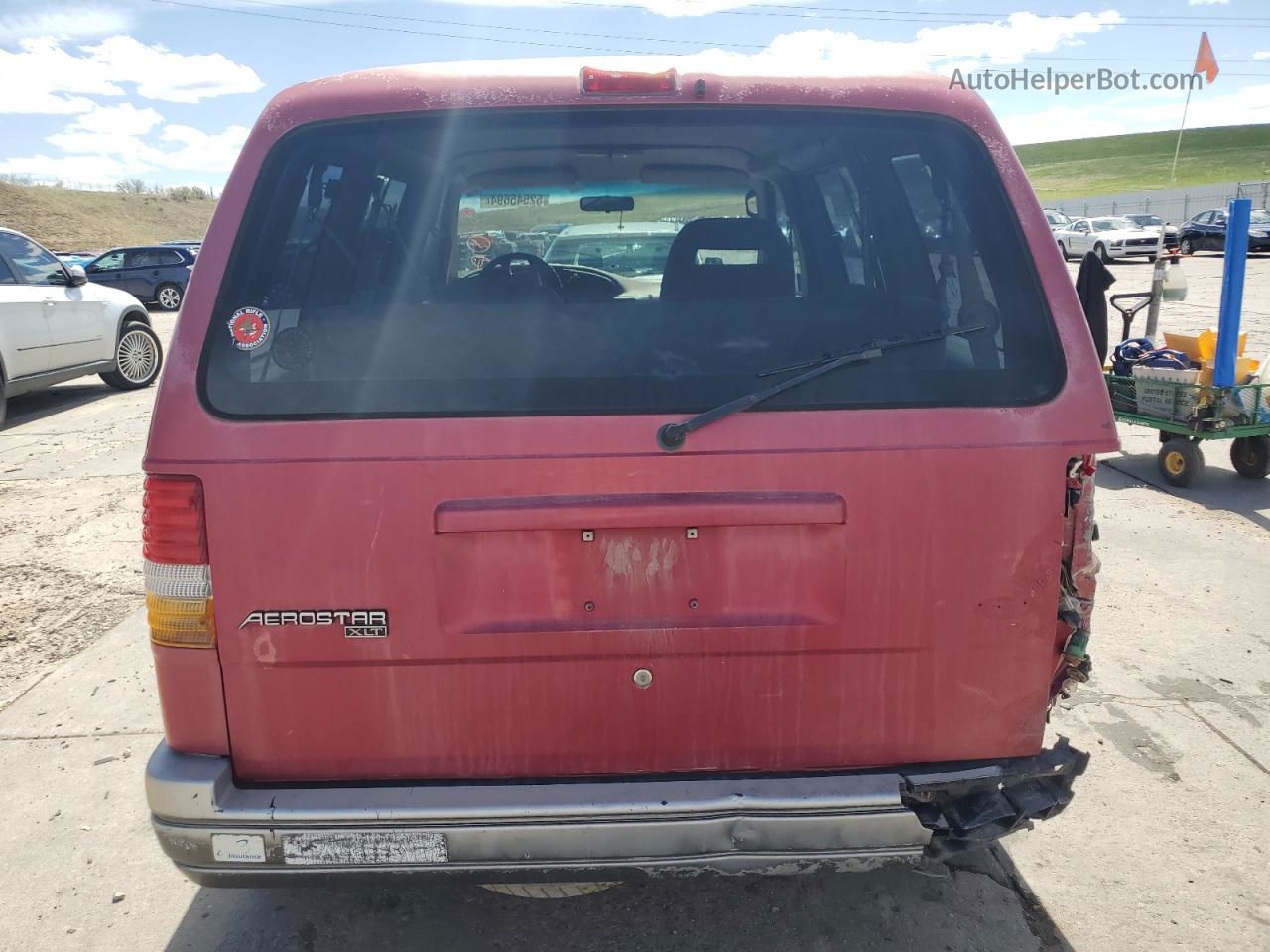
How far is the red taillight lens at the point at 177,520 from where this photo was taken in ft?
6.48

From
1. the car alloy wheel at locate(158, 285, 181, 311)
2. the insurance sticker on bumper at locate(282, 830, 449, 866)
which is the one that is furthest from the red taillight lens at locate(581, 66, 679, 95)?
the car alloy wheel at locate(158, 285, 181, 311)

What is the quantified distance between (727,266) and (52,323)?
9702 millimetres

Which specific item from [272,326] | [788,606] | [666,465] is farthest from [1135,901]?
[272,326]

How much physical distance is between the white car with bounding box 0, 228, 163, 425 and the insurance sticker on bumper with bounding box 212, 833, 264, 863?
8.96 meters

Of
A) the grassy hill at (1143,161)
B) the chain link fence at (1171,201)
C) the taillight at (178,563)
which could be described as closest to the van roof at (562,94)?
the taillight at (178,563)

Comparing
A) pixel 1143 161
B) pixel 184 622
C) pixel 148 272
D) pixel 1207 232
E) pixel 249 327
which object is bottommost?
pixel 1207 232

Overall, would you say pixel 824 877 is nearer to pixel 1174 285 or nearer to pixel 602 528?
pixel 602 528

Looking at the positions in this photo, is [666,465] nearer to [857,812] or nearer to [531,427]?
[531,427]


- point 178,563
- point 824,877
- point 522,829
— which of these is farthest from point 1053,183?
point 178,563

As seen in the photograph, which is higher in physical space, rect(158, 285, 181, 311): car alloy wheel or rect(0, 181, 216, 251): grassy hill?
rect(0, 181, 216, 251): grassy hill

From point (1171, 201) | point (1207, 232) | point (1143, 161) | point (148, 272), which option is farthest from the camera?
point (1143, 161)

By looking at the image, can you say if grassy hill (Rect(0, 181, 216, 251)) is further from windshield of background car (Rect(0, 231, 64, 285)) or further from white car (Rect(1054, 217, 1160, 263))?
windshield of background car (Rect(0, 231, 64, 285))

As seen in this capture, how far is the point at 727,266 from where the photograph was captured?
234 cm

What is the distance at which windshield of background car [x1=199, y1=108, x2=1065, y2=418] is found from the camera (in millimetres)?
1989
